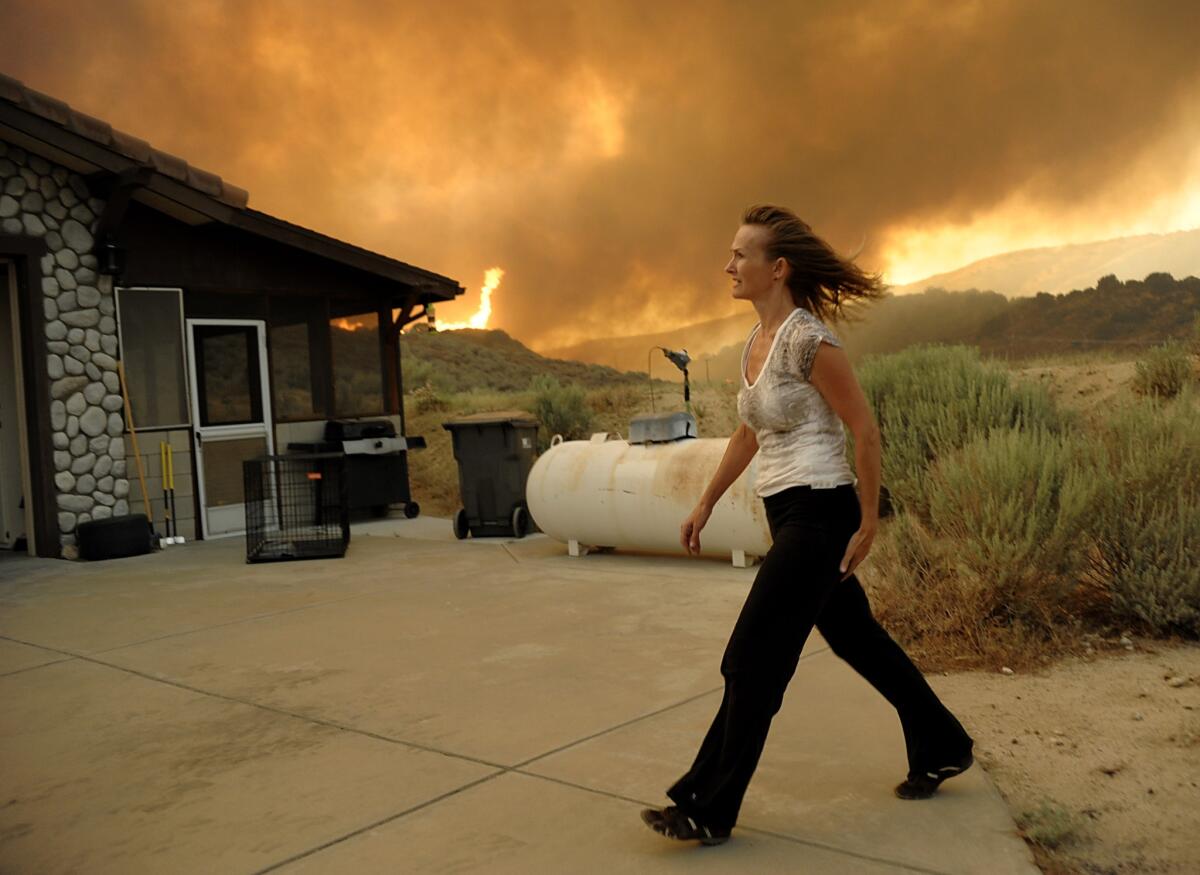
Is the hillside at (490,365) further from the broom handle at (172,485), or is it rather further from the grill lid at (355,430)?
the broom handle at (172,485)

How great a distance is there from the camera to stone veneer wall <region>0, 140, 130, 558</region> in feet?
37.5

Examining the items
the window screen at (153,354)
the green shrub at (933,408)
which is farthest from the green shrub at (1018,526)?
the window screen at (153,354)

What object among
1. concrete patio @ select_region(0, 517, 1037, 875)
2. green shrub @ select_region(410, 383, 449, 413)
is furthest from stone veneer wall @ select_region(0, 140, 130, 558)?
green shrub @ select_region(410, 383, 449, 413)

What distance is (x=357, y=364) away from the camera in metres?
15.0

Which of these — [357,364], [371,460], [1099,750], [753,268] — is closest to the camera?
[753,268]

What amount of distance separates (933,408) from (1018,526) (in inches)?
220

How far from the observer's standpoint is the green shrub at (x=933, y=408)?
33.3 feet

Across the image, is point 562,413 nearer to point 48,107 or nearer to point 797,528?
point 48,107

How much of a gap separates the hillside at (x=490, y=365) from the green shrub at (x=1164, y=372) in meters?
42.2

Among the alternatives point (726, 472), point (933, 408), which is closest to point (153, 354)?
point (933, 408)

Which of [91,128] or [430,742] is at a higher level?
[91,128]

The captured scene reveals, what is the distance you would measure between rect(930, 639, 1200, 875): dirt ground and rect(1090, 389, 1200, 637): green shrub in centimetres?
24

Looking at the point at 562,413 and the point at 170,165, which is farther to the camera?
the point at 562,413

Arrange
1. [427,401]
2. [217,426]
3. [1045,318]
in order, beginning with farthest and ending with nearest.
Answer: [1045,318]
[427,401]
[217,426]
